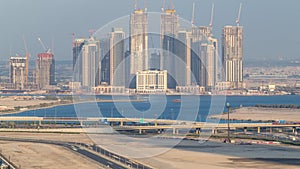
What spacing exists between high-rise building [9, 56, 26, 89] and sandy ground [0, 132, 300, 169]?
84933 mm

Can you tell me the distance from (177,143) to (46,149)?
4.61 meters

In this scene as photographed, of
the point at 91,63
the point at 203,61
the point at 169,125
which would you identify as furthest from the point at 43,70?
the point at 169,125

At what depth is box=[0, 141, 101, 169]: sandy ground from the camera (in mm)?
23402

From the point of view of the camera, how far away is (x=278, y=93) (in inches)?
4483

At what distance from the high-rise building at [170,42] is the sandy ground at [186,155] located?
122ft

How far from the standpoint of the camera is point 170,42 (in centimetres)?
8544

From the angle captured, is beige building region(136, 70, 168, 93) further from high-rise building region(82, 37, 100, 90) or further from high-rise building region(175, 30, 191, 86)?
high-rise building region(82, 37, 100, 90)

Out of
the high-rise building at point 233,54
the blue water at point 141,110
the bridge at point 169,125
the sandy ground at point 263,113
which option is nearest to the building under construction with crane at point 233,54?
the high-rise building at point 233,54

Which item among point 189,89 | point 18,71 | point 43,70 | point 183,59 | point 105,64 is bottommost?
point 189,89

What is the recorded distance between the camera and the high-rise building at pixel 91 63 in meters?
100

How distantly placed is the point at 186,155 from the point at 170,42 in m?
60.1

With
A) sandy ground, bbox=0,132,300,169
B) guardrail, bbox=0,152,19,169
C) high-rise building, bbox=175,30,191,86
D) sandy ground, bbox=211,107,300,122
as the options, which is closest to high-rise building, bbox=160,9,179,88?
high-rise building, bbox=175,30,191,86

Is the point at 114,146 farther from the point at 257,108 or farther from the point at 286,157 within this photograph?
the point at 257,108

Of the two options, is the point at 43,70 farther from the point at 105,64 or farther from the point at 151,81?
the point at 151,81
